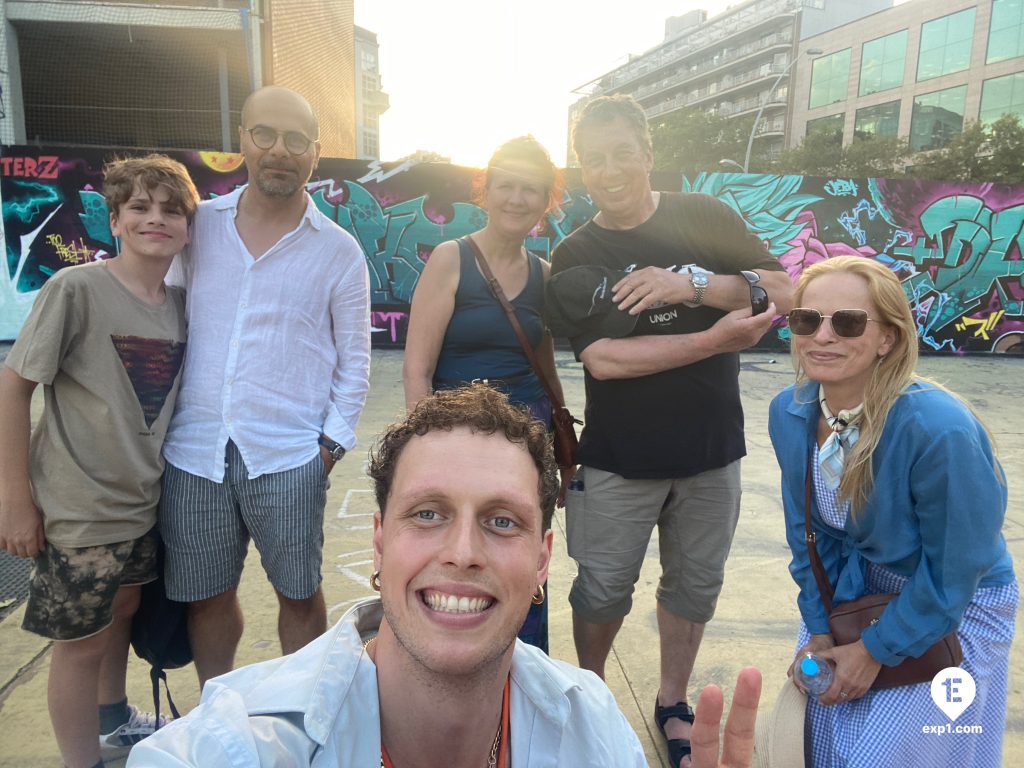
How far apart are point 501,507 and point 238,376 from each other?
1.26 meters

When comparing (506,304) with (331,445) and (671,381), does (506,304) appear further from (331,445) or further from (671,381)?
(331,445)

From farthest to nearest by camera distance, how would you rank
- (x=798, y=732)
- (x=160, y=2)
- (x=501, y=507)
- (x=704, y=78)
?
(x=704, y=78) < (x=160, y=2) < (x=798, y=732) < (x=501, y=507)

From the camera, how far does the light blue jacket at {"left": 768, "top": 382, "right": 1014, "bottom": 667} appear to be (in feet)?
5.05

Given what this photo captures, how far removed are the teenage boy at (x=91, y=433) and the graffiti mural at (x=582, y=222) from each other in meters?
8.03

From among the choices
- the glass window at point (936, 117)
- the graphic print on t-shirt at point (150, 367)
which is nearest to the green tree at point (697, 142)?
the glass window at point (936, 117)

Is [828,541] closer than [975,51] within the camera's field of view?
Yes

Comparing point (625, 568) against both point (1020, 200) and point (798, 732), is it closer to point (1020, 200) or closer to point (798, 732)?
point (798, 732)

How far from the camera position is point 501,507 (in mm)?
1193

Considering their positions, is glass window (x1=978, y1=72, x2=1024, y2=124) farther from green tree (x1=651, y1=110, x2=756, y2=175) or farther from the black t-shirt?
the black t-shirt

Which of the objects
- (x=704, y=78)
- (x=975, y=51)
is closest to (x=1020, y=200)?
(x=975, y=51)

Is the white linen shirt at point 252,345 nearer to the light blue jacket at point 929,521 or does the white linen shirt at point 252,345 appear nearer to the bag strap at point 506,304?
the bag strap at point 506,304

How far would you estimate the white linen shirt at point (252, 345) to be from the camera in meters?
2.08

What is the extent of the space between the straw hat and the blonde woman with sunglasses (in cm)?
3

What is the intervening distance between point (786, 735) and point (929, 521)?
701 millimetres
